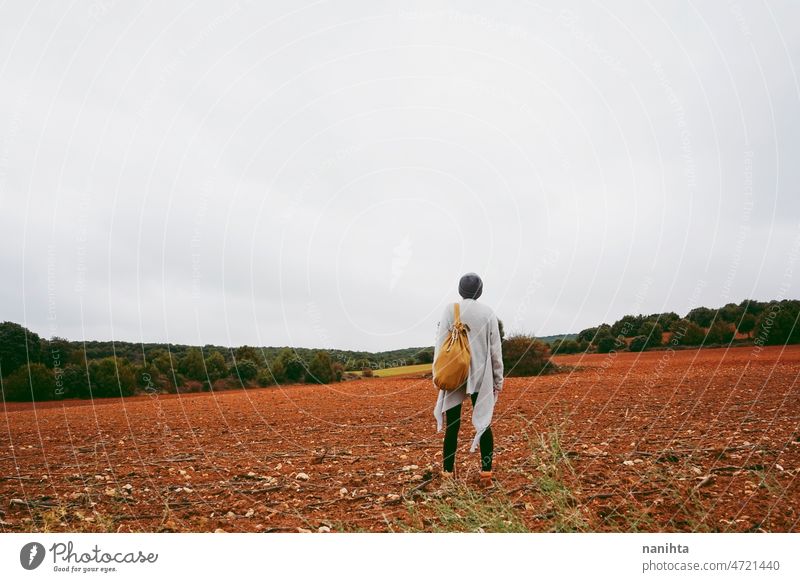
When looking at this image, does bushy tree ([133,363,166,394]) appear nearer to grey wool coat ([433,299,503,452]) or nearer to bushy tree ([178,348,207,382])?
bushy tree ([178,348,207,382])

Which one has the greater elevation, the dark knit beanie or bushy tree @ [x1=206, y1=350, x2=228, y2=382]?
the dark knit beanie

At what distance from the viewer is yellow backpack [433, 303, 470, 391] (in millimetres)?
5324

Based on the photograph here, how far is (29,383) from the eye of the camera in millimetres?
11531

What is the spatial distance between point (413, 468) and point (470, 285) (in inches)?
96.1

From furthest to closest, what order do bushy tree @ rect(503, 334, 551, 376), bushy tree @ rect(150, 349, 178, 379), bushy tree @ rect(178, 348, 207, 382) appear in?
bushy tree @ rect(503, 334, 551, 376)
bushy tree @ rect(178, 348, 207, 382)
bushy tree @ rect(150, 349, 178, 379)

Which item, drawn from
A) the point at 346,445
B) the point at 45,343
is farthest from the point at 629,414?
the point at 45,343

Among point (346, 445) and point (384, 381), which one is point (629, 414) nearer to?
point (346, 445)

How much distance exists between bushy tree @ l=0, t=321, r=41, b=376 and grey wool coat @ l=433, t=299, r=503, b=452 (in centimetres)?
598

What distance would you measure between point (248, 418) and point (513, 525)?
8.28m

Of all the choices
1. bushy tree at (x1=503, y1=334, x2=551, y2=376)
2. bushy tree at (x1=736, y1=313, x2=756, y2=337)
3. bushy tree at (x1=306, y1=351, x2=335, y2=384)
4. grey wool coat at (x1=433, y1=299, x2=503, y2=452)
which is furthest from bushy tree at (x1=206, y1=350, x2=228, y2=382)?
bushy tree at (x1=736, y1=313, x2=756, y2=337)

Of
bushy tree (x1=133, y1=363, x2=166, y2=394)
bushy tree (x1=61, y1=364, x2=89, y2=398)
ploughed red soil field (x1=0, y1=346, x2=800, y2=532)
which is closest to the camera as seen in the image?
ploughed red soil field (x1=0, y1=346, x2=800, y2=532)

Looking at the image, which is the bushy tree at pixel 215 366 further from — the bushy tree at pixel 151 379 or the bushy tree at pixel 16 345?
the bushy tree at pixel 16 345

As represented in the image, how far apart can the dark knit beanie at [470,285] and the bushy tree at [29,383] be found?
9.13 m
